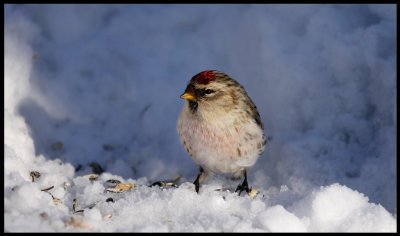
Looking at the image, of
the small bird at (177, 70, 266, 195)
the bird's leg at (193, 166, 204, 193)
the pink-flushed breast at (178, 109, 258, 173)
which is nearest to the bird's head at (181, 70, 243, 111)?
the small bird at (177, 70, 266, 195)

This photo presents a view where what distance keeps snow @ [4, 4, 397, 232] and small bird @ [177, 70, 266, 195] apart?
0.20 meters

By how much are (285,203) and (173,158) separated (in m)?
1.29

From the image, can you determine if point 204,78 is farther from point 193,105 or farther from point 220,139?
point 220,139

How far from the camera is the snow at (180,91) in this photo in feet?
12.6

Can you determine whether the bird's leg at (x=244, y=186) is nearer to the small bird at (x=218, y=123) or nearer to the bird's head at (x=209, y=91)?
the small bird at (x=218, y=123)

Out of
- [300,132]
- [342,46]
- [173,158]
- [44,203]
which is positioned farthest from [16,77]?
[342,46]

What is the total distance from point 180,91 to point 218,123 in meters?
1.08

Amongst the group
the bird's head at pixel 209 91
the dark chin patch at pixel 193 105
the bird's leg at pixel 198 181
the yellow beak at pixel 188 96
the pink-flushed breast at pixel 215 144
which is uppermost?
the bird's head at pixel 209 91

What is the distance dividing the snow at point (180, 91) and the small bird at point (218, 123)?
7.9 inches

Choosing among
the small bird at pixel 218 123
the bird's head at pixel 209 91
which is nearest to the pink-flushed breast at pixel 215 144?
the small bird at pixel 218 123

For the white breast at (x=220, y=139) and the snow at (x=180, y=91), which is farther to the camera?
the snow at (x=180, y=91)

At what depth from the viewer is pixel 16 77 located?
4211mm

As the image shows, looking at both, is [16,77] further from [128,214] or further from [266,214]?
[266,214]

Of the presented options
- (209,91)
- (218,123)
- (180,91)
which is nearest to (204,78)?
(209,91)
